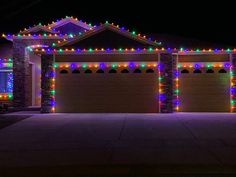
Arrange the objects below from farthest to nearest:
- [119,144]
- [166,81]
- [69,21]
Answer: [69,21]
[166,81]
[119,144]

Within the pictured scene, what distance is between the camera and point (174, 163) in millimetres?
8141

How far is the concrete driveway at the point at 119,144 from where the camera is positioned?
27.4 feet

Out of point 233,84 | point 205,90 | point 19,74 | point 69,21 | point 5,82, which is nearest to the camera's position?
point 233,84

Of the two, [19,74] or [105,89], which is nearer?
[105,89]

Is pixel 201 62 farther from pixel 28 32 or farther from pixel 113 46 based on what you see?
pixel 28 32

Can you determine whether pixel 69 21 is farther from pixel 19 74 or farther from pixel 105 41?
pixel 105 41

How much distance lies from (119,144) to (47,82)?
1052 centimetres

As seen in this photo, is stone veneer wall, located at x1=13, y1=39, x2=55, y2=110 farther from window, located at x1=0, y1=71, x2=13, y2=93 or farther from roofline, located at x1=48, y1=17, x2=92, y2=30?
roofline, located at x1=48, y1=17, x2=92, y2=30

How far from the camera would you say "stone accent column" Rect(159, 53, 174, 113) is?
65.0 feet

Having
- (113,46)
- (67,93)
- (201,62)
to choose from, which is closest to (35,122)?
(67,93)

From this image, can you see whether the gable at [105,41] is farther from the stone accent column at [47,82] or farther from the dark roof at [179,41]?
the dark roof at [179,41]

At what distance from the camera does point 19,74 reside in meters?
22.9

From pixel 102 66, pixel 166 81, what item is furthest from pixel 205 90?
pixel 102 66

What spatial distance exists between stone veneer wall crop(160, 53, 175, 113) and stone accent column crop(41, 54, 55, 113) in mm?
5851
